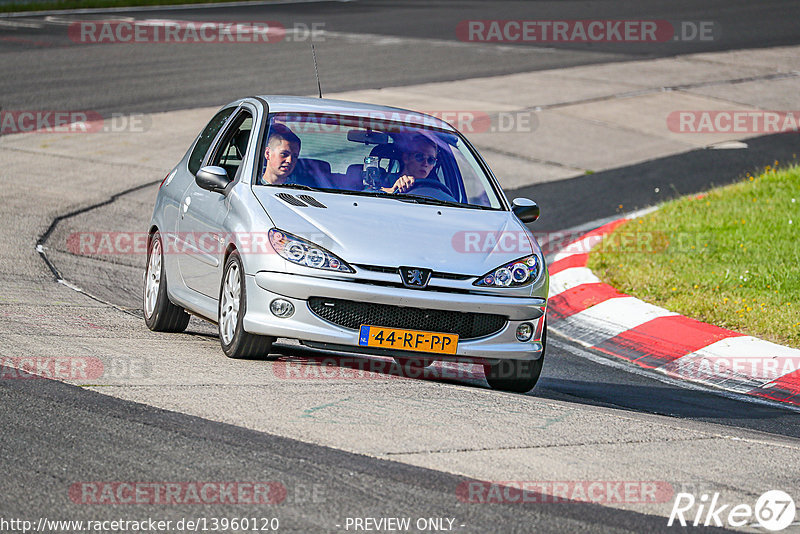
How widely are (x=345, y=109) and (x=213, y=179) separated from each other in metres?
1.17

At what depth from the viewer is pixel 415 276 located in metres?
6.96

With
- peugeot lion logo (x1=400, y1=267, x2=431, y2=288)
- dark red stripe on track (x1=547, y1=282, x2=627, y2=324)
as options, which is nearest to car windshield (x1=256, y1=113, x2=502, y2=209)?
peugeot lion logo (x1=400, y1=267, x2=431, y2=288)

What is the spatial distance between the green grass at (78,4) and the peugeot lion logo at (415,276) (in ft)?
87.8

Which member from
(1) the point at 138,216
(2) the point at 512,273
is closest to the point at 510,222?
(2) the point at 512,273

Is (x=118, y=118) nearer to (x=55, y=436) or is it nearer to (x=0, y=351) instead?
(x=0, y=351)

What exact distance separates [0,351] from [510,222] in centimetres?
313

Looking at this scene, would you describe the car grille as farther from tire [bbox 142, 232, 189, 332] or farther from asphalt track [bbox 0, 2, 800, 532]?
tire [bbox 142, 232, 189, 332]

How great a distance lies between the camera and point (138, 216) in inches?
526

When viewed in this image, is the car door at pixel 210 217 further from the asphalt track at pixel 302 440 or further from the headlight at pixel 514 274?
the headlight at pixel 514 274

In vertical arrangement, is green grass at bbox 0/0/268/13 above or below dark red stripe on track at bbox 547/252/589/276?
above

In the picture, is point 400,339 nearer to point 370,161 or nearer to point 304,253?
point 304,253

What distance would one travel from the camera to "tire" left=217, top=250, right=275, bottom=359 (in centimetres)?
719

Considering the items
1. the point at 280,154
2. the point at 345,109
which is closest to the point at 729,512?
the point at 280,154

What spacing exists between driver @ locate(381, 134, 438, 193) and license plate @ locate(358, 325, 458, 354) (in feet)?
4.37
